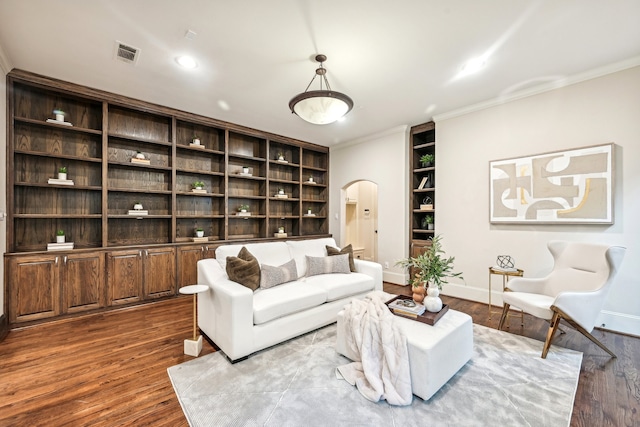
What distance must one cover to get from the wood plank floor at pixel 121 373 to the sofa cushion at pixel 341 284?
4.28ft

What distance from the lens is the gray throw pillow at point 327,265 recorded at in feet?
11.7

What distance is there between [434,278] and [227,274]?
2.03 m

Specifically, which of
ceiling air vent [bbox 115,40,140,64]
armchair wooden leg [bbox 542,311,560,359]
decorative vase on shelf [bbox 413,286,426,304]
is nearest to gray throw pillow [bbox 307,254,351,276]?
decorative vase on shelf [bbox 413,286,426,304]

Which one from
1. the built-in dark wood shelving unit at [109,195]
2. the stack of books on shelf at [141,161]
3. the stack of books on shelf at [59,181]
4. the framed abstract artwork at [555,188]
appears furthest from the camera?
the stack of books on shelf at [141,161]

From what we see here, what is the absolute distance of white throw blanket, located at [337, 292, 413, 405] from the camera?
186 cm

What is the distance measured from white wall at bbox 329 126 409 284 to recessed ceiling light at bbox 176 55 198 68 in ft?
11.2

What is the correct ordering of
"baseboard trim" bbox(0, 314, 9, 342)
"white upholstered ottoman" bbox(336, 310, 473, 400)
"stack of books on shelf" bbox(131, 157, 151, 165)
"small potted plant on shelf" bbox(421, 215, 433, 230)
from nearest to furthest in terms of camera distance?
"white upholstered ottoman" bbox(336, 310, 473, 400) < "baseboard trim" bbox(0, 314, 9, 342) < "stack of books on shelf" bbox(131, 157, 151, 165) < "small potted plant on shelf" bbox(421, 215, 433, 230)

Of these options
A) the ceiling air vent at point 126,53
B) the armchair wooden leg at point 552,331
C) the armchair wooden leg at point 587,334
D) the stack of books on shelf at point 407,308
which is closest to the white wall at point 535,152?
the armchair wooden leg at point 587,334

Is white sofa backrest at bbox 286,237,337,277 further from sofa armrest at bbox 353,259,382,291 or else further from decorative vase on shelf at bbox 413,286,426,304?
decorative vase on shelf at bbox 413,286,426,304

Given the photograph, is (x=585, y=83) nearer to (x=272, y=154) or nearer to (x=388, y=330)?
(x=388, y=330)

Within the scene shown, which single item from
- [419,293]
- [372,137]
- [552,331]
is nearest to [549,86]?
[372,137]

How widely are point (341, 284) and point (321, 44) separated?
8.29 feet

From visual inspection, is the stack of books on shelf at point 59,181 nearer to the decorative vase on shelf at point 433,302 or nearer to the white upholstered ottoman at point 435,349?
the white upholstered ottoman at point 435,349

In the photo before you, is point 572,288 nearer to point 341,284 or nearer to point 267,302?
point 341,284
